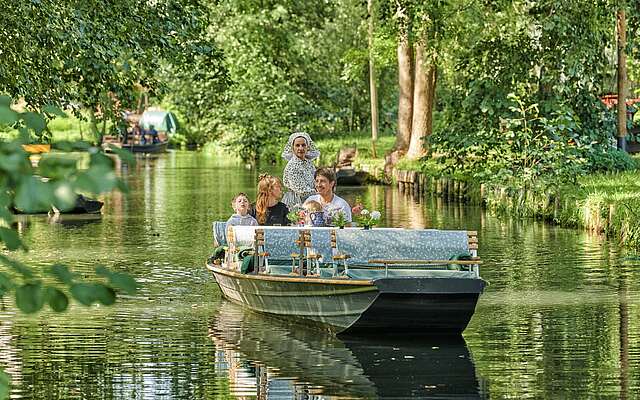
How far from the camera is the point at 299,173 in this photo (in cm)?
1572

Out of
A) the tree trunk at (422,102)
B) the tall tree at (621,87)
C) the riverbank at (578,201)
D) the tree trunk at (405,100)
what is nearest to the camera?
the riverbank at (578,201)

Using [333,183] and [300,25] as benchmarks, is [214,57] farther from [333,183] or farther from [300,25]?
[300,25]

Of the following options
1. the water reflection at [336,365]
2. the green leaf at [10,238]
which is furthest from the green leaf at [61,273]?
the water reflection at [336,365]

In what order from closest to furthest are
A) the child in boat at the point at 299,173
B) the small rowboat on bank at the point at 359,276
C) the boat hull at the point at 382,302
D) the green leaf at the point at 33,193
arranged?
the green leaf at the point at 33,193, the boat hull at the point at 382,302, the small rowboat on bank at the point at 359,276, the child in boat at the point at 299,173

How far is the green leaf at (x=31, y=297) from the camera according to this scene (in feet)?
11.7

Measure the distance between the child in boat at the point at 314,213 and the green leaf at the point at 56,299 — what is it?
1040 cm

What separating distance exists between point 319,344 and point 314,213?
1739 mm

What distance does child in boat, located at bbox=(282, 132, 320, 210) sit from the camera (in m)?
15.7

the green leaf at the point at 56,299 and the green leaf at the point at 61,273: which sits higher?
the green leaf at the point at 61,273

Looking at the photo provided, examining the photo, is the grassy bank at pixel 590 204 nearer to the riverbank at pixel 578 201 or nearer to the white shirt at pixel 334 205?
the riverbank at pixel 578 201

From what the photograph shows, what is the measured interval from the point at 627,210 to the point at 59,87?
1139cm

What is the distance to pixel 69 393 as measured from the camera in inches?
410

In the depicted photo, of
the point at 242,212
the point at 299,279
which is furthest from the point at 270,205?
the point at 299,279

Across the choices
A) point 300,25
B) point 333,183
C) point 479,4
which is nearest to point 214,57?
point 333,183
